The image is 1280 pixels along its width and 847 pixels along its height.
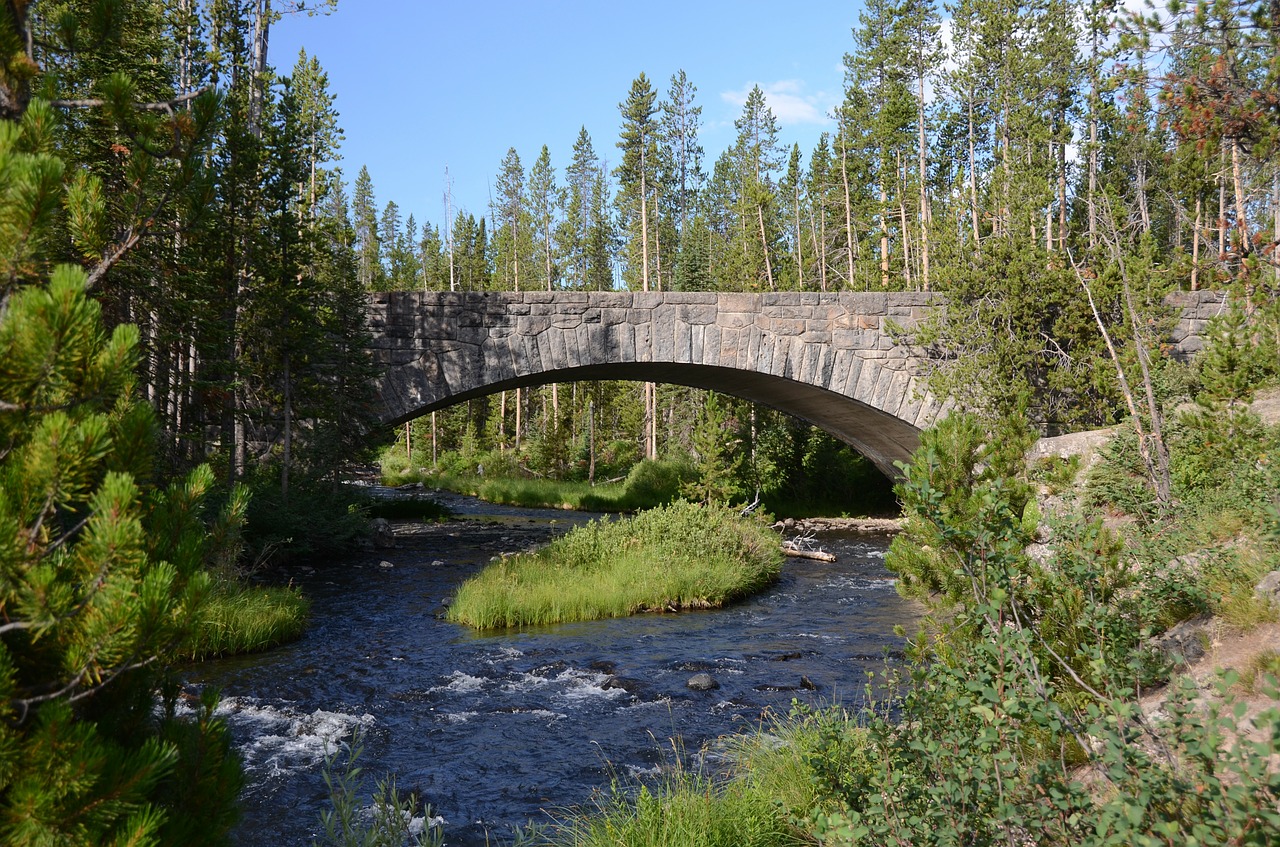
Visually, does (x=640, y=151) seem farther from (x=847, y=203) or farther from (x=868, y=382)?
(x=868, y=382)

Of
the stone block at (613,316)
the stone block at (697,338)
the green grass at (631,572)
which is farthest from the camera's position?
the stone block at (697,338)

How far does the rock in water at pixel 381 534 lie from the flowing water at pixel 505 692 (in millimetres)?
3663

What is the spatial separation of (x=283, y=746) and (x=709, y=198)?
45625 mm

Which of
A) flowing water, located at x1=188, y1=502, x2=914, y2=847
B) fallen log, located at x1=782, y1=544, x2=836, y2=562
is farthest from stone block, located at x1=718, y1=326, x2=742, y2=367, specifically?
flowing water, located at x1=188, y1=502, x2=914, y2=847

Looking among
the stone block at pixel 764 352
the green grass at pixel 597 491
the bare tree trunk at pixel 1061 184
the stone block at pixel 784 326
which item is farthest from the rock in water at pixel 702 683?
the bare tree trunk at pixel 1061 184

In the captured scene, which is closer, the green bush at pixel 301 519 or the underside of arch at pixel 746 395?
the green bush at pixel 301 519

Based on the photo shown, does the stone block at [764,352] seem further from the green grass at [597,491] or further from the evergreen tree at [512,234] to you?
the evergreen tree at [512,234]

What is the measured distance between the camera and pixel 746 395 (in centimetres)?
1848

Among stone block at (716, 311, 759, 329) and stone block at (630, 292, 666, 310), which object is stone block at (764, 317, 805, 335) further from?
stone block at (630, 292, 666, 310)

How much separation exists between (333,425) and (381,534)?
2.90 m

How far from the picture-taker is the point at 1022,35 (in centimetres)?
2870

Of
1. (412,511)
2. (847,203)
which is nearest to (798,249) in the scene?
(847,203)

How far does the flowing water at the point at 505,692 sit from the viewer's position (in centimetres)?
526

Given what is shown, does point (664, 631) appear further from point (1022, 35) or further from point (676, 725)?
point (1022, 35)
